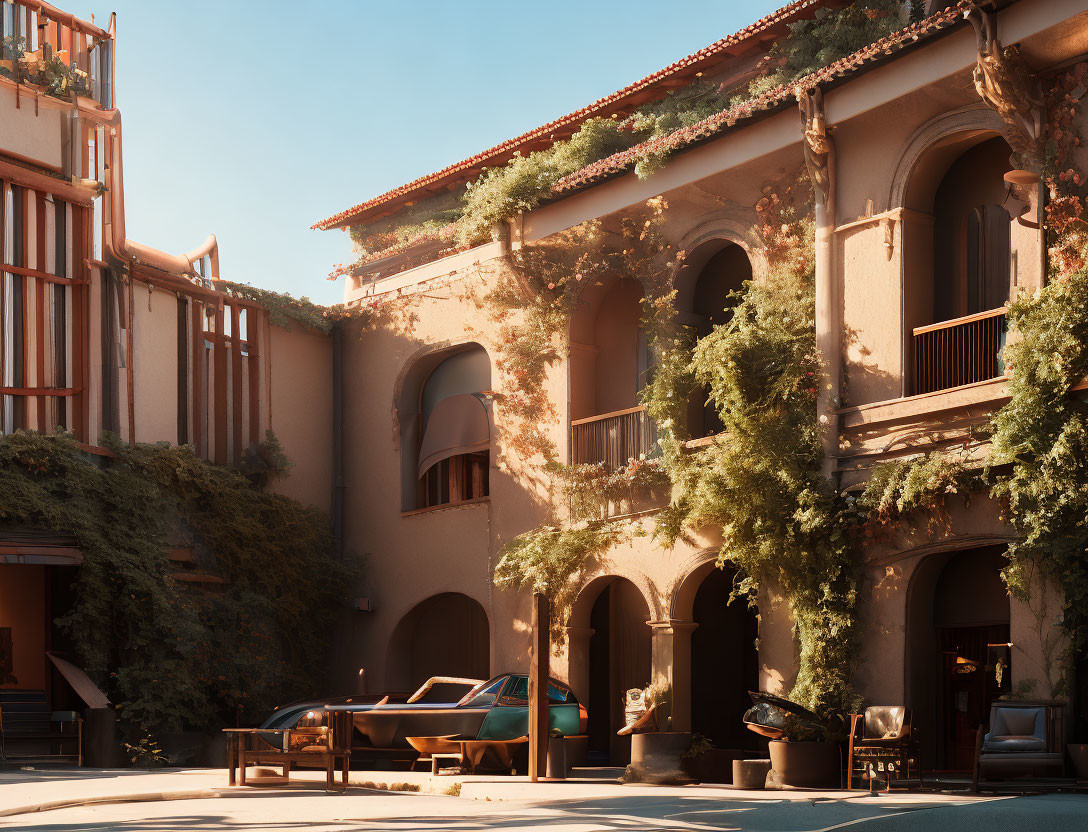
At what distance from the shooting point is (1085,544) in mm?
12875

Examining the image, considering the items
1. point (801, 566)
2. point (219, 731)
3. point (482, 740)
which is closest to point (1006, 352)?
point (801, 566)

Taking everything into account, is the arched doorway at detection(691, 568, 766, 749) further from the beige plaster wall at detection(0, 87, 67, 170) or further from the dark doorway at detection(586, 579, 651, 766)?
the beige plaster wall at detection(0, 87, 67, 170)

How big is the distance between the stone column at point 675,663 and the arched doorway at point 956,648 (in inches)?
114

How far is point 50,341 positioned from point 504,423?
618 cm

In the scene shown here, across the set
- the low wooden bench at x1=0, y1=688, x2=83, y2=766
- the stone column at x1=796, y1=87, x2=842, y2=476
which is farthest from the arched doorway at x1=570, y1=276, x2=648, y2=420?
the low wooden bench at x1=0, y1=688, x2=83, y2=766

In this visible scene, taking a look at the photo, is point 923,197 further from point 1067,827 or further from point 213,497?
point 213,497

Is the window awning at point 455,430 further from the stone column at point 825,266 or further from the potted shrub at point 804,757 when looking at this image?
the potted shrub at point 804,757

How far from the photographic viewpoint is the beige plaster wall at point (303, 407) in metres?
22.4

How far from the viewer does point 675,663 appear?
1725cm

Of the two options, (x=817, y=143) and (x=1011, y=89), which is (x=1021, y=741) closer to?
(x=1011, y=89)

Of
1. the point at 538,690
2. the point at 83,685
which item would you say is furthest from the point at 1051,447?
the point at 83,685

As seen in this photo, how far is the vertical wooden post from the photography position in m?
14.0

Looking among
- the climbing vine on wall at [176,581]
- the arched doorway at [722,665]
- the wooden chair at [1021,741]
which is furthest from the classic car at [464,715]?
the wooden chair at [1021,741]

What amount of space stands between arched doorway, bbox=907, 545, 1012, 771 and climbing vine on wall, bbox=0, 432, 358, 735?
29.6ft
